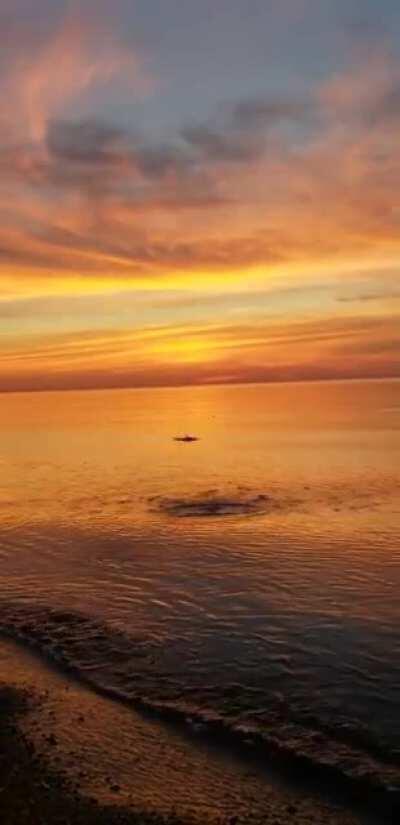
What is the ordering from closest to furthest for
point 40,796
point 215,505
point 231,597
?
point 40,796 < point 231,597 < point 215,505

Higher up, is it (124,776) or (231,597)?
(124,776)

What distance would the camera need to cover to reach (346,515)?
1764 inches

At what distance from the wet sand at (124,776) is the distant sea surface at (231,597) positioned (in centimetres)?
130

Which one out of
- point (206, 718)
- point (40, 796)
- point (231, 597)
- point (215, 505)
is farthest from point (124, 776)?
point (215, 505)

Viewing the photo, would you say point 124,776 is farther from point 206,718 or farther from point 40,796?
point 206,718

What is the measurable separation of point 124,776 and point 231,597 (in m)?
14.3

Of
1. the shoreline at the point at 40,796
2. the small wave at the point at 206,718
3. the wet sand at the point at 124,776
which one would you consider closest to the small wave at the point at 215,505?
A: the small wave at the point at 206,718

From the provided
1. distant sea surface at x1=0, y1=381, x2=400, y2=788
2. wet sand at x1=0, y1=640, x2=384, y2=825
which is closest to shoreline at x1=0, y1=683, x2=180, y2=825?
wet sand at x1=0, y1=640, x2=384, y2=825

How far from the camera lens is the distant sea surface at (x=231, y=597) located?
18.7 meters

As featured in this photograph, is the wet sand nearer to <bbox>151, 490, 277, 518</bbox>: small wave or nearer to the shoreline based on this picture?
the shoreline

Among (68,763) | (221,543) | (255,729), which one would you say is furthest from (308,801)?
(221,543)

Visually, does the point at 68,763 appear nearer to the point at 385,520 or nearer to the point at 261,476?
the point at 385,520

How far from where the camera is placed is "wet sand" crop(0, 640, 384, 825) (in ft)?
43.2

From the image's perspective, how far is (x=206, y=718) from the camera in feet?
59.1
